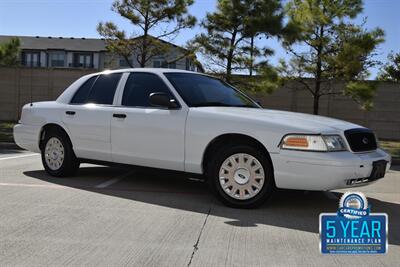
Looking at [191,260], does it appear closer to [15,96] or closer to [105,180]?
[105,180]

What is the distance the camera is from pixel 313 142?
5.50 m

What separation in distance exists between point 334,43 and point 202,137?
495 inches

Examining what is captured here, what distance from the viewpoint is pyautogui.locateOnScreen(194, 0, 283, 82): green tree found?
17250 mm

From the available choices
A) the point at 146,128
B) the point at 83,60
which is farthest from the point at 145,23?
the point at 83,60

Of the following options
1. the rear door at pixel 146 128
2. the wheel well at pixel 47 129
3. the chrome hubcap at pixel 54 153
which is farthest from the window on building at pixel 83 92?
the rear door at pixel 146 128

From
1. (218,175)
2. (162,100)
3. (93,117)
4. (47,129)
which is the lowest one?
(218,175)

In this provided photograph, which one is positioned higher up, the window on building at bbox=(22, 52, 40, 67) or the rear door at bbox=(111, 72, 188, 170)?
the window on building at bbox=(22, 52, 40, 67)

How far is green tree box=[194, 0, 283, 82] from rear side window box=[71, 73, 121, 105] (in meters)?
10.5

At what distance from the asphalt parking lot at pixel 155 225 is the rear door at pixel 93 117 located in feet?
1.68

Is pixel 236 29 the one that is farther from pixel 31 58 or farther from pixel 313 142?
pixel 31 58

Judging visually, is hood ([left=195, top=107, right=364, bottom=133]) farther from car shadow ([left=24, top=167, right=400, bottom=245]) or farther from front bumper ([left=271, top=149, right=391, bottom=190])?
car shadow ([left=24, top=167, right=400, bottom=245])

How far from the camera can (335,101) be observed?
21.3 m

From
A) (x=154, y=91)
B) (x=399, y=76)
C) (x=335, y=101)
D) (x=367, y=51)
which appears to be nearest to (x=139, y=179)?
(x=154, y=91)

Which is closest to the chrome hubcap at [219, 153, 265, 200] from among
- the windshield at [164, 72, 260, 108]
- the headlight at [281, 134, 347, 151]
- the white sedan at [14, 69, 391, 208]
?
the white sedan at [14, 69, 391, 208]
